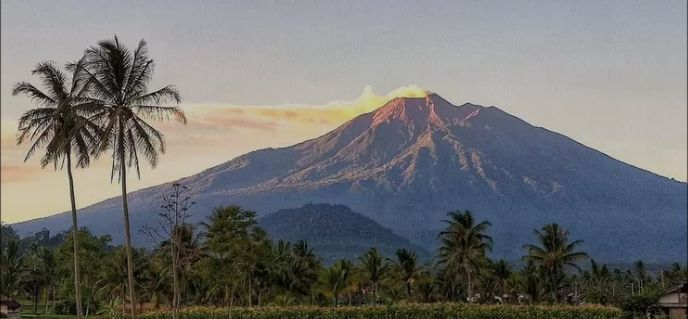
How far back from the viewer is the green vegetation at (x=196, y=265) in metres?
25.6

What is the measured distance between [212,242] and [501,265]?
33.3m

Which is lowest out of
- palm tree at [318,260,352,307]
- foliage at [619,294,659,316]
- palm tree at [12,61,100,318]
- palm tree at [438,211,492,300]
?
foliage at [619,294,659,316]

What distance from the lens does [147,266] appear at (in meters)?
58.4

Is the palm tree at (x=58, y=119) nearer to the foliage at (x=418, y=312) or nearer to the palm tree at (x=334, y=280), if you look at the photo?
the foliage at (x=418, y=312)

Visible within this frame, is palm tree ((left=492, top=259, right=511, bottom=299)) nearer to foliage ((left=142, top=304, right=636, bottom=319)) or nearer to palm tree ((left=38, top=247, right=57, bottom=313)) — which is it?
foliage ((left=142, top=304, right=636, bottom=319))

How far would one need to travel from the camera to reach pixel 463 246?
191 ft

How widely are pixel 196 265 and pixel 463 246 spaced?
22190 mm

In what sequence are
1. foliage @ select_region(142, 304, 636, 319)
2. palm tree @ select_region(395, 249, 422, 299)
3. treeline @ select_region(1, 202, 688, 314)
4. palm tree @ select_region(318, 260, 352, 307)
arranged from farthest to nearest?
palm tree @ select_region(395, 249, 422, 299), palm tree @ select_region(318, 260, 352, 307), foliage @ select_region(142, 304, 636, 319), treeline @ select_region(1, 202, 688, 314)

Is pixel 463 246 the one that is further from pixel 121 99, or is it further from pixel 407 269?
pixel 121 99

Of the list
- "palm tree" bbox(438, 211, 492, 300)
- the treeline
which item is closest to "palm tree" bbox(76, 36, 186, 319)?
the treeline

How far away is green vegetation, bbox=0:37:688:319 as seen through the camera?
25.6 m

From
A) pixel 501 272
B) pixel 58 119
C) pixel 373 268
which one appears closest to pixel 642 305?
pixel 501 272

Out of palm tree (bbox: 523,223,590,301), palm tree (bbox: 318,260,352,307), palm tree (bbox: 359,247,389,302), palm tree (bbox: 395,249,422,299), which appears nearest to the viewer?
palm tree (bbox: 523,223,590,301)

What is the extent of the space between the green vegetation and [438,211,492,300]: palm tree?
0.28 ft
